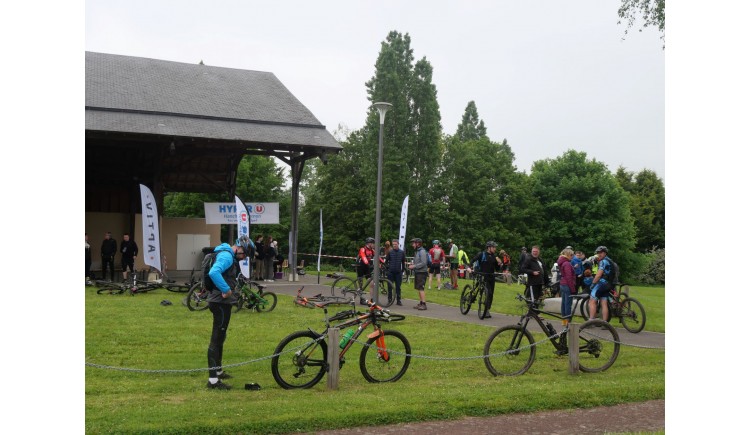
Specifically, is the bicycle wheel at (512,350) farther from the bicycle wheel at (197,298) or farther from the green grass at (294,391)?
the bicycle wheel at (197,298)

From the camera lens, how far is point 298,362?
898cm

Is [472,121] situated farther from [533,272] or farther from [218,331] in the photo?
[218,331]

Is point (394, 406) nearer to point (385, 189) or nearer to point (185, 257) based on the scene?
point (185, 257)

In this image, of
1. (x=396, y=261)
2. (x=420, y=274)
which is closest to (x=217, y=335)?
(x=396, y=261)

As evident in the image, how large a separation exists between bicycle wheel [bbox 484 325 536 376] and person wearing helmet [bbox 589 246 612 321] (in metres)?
4.65

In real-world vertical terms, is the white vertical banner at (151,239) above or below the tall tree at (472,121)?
below

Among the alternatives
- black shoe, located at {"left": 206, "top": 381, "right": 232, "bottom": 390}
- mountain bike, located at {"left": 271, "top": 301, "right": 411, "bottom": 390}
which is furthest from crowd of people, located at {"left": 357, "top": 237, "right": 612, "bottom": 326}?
black shoe, located at {"left": 206, "top": 381, "right": 232, "bottom": 390}

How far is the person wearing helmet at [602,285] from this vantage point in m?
14.6

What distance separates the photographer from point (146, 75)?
3089 centimetres

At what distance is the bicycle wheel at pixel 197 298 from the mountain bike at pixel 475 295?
6216 mm

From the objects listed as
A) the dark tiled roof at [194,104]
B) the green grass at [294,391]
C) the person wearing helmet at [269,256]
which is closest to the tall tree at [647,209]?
the dark tiled roof at [194,104]

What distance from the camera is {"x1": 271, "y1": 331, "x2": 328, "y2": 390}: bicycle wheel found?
894 centimetres

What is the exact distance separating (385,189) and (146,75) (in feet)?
81.2

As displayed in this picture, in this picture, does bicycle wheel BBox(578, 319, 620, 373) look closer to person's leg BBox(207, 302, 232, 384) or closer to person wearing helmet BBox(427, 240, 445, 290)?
person's leg BBox(207, 302, 232, 384)
